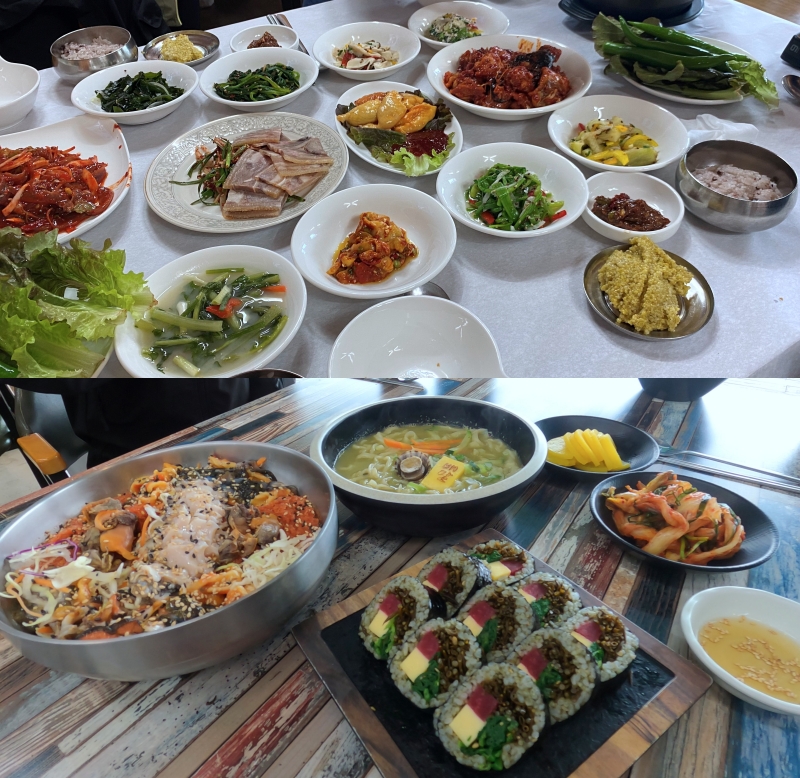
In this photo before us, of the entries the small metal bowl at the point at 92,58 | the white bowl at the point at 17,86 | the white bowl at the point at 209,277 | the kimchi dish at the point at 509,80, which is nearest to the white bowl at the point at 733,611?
the white bowl at the point at 209,277

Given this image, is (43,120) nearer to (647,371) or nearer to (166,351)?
(166,351)

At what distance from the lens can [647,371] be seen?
1.57m

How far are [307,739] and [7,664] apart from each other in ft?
1.43

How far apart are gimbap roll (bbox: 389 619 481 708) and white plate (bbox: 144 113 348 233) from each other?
61.2 inches

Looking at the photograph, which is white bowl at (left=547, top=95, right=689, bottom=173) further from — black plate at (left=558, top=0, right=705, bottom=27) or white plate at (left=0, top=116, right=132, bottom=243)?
white plate at (left=0, top=116, right=132, bottom=243)

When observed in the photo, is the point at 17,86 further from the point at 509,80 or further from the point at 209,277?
the point at 509,80

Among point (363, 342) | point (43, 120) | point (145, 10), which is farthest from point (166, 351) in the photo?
point (145, 10)

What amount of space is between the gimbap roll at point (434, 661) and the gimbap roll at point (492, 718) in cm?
2

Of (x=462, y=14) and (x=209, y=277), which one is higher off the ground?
(x=462, y=14)

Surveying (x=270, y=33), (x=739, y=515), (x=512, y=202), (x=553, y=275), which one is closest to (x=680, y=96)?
(x=512, y=202)

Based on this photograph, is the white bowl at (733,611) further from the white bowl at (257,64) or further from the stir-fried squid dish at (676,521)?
the white bowl at (257,64)

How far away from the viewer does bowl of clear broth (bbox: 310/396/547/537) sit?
34.0 inches

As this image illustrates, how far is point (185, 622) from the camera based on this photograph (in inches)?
27.5

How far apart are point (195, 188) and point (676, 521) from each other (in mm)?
2034
